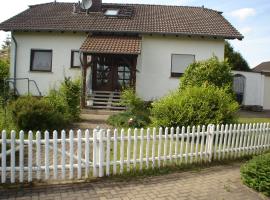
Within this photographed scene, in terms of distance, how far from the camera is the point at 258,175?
252 inches

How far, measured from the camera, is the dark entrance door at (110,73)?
18578 millimetres

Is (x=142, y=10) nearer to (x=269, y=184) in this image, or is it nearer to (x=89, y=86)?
(x=89, y=86)

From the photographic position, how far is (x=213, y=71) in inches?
501

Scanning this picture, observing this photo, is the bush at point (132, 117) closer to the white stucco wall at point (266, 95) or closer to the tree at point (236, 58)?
the white stucco wall at point (266, 95)

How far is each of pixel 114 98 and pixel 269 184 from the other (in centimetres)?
1224

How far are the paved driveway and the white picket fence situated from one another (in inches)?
14.7

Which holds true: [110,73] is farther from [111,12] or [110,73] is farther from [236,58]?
[236,58]

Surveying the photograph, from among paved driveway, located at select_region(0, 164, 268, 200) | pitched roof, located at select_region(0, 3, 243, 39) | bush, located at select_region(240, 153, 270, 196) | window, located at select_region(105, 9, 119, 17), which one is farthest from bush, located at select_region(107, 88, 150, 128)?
window, located at select_region(105, 9, 119, 17)

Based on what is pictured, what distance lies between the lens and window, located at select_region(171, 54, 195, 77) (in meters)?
18.1

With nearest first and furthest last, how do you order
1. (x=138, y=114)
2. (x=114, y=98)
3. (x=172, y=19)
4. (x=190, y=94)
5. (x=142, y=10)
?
(x=190, y=94)
(x=138, y=114)
(x=114, y=98)
(x=172, y=19)
(x=142, y=10)

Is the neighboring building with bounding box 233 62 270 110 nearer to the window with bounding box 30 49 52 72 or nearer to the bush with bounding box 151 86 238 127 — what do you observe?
the window with bounding box 30 49 52 72

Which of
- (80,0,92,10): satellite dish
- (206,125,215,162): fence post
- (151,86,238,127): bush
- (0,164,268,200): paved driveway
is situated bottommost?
(0,164,268,200): paved driveway

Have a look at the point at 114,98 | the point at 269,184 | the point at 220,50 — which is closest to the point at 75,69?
the point at 114,98

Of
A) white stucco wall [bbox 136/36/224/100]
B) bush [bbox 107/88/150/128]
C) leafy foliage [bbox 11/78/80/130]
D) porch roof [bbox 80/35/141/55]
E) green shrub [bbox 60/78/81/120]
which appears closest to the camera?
Answer: leafy foliage [bbox 11/78/80/130]
